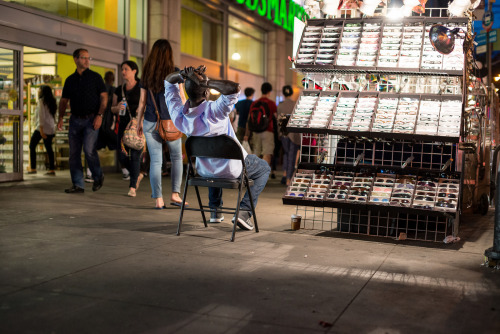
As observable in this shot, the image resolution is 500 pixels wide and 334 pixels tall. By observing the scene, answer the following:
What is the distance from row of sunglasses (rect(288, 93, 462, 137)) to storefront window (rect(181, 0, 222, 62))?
11.7 m

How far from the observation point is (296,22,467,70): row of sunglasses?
5602mm

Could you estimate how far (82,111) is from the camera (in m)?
8.80

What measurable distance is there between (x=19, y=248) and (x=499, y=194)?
147 inches

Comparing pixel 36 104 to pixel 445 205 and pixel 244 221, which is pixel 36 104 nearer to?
pixel 244 221

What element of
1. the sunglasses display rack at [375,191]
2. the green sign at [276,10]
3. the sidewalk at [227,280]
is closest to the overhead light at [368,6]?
the sunglasses display rack at [375,191]

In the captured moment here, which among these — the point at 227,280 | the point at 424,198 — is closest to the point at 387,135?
the point at 424,198

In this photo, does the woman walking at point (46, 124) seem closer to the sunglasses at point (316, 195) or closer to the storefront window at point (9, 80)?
the storefront window at point (9, 80)

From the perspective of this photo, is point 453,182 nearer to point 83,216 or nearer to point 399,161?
point 399,161

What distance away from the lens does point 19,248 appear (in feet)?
15.6

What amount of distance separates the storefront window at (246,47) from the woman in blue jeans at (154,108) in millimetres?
12851

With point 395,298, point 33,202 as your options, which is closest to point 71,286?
point 395,298

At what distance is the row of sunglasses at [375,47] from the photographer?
5.60 meters

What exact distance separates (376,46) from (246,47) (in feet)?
51.4

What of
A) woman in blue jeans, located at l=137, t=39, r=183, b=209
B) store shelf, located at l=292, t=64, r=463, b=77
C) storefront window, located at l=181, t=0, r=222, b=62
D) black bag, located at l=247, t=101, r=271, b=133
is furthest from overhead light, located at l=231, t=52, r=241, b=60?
store shelf, located at l=292, t=64, r=463, b=77
